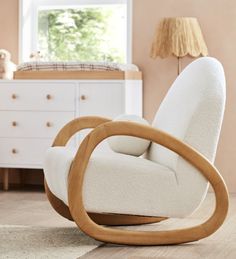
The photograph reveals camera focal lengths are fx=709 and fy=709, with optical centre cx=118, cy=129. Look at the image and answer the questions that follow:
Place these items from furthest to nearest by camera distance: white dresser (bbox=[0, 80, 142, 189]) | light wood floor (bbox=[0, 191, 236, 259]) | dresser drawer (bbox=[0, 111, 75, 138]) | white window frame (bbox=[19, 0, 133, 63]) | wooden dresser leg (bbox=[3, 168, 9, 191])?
white window frame (bbox=[19, 0, 133, 63])
wooden dresser leg (bbox=[3, 168, 9, 191])
dresser drawer (bbox=[0, 111, 75, 138])
white dresser (bbox=[0, 80, 142, 189])
light wood floor (bbox=[0, 191, 236, 259])

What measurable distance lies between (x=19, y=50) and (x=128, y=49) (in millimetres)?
840

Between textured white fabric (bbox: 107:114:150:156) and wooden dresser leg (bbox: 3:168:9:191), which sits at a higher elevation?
textured white fabric (bbox: 107:114:150:156)

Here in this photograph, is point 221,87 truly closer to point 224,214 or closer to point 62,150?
point 224,214

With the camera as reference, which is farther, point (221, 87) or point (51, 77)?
point (51, 77)

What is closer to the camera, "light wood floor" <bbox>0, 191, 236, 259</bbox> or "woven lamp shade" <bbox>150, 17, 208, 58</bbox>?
"light wood floor" <bbox>0, 191, 236, 259</bbox>

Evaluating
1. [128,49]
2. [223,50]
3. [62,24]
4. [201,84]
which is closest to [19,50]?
[62,24]

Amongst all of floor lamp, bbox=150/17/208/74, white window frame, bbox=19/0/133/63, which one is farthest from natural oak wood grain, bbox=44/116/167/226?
white window frame, bbox=19/0/133/63

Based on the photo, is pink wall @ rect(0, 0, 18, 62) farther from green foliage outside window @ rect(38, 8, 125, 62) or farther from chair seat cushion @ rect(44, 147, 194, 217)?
chair seat cushion @ rect(44, 147, 194, 217)

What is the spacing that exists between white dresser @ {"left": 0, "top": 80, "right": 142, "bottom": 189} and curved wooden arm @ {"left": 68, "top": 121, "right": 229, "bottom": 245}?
70.2 inches

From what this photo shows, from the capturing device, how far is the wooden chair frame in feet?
9.49

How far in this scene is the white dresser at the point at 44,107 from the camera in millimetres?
4719

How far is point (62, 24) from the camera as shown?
18.0 ft

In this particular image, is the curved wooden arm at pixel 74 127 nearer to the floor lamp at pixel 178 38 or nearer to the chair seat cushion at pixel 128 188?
the chair seat cushion at pixel 128 188

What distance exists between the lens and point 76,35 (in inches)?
216
